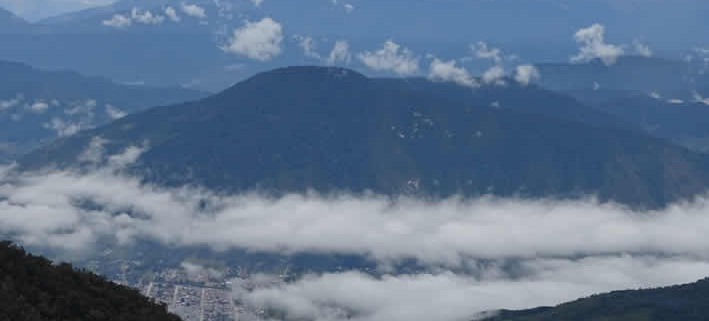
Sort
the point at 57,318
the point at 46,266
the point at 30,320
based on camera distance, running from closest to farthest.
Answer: the point at 30,320 < the point at 57,318 < the point at 46,266

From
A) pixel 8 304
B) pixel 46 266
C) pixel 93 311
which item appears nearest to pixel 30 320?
pixel 8 304

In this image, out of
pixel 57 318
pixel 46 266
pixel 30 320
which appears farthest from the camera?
pixel 46 266

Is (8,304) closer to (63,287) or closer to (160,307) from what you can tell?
(63,287)

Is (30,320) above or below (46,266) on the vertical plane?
below

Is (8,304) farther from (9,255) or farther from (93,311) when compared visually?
(9,255)

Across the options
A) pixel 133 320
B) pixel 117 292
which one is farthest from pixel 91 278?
pixel 133 320

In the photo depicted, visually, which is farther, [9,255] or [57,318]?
[9,255]
